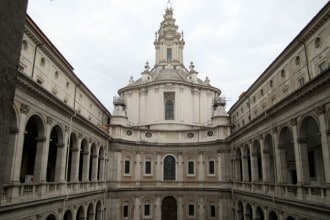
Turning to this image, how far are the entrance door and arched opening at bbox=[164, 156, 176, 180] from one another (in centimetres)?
296

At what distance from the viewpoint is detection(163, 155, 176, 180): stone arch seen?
44156mm

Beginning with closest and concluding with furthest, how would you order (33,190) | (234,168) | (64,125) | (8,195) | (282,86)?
1. (8,195)
2. (33,190)
3. (64,125)
4. (282,86)
5. (234,168)

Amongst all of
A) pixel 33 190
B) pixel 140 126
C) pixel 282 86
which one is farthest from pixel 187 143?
pixel 33 190

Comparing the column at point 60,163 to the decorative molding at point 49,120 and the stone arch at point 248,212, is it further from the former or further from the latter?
the stone arch at point 248,212

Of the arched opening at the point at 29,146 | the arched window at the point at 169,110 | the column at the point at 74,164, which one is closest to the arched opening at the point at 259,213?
the column at the point at 74,164

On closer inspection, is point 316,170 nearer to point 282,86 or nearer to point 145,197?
point 282,86

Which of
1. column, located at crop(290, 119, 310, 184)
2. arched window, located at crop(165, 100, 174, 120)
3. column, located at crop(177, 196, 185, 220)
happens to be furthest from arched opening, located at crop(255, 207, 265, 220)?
arched window, located at crop(165, 100, 174, 120)

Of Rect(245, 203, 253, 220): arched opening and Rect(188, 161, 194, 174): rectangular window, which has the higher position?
Rect(188, 161, 194, 174): rectangular window

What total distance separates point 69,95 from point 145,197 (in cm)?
1898

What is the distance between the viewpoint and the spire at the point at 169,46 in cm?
5516

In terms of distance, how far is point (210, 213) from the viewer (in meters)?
41.4

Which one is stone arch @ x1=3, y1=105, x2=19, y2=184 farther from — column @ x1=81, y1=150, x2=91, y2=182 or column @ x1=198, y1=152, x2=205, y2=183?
column @ x1=198, y1=152, x2=205, y2=183

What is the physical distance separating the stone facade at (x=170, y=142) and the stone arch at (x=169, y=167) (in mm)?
145

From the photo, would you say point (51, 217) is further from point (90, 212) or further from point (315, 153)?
point (315, 153)
